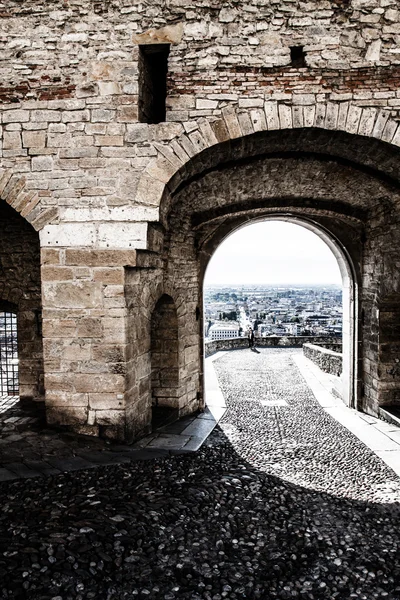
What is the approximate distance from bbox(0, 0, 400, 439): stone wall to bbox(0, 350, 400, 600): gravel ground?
3.84ft

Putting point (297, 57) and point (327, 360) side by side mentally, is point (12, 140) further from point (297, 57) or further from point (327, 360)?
point (327, 360)

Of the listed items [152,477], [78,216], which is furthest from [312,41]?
[152,477]

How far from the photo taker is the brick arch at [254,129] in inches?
175

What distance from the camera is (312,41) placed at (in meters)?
4.47

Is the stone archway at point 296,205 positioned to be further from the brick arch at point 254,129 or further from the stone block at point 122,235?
the stone block at point 122,235

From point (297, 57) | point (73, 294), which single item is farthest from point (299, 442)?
point (297, 57)

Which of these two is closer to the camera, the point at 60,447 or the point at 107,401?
the point at 60,447

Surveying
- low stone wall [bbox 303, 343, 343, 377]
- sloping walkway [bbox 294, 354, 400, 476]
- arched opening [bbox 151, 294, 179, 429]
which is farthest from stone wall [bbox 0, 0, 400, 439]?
low stone wall [bbox 303, 343, 343, 377]

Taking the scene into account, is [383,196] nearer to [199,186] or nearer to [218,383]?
[199,186]

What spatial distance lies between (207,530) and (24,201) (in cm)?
392

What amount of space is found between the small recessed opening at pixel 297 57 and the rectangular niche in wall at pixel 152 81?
1402mm

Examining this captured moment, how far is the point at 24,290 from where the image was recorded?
22.6 ft

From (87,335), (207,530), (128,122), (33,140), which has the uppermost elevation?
(128,122)

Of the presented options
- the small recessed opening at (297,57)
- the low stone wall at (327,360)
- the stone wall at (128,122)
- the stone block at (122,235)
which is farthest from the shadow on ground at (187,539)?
the low stone wall at (327,360)
